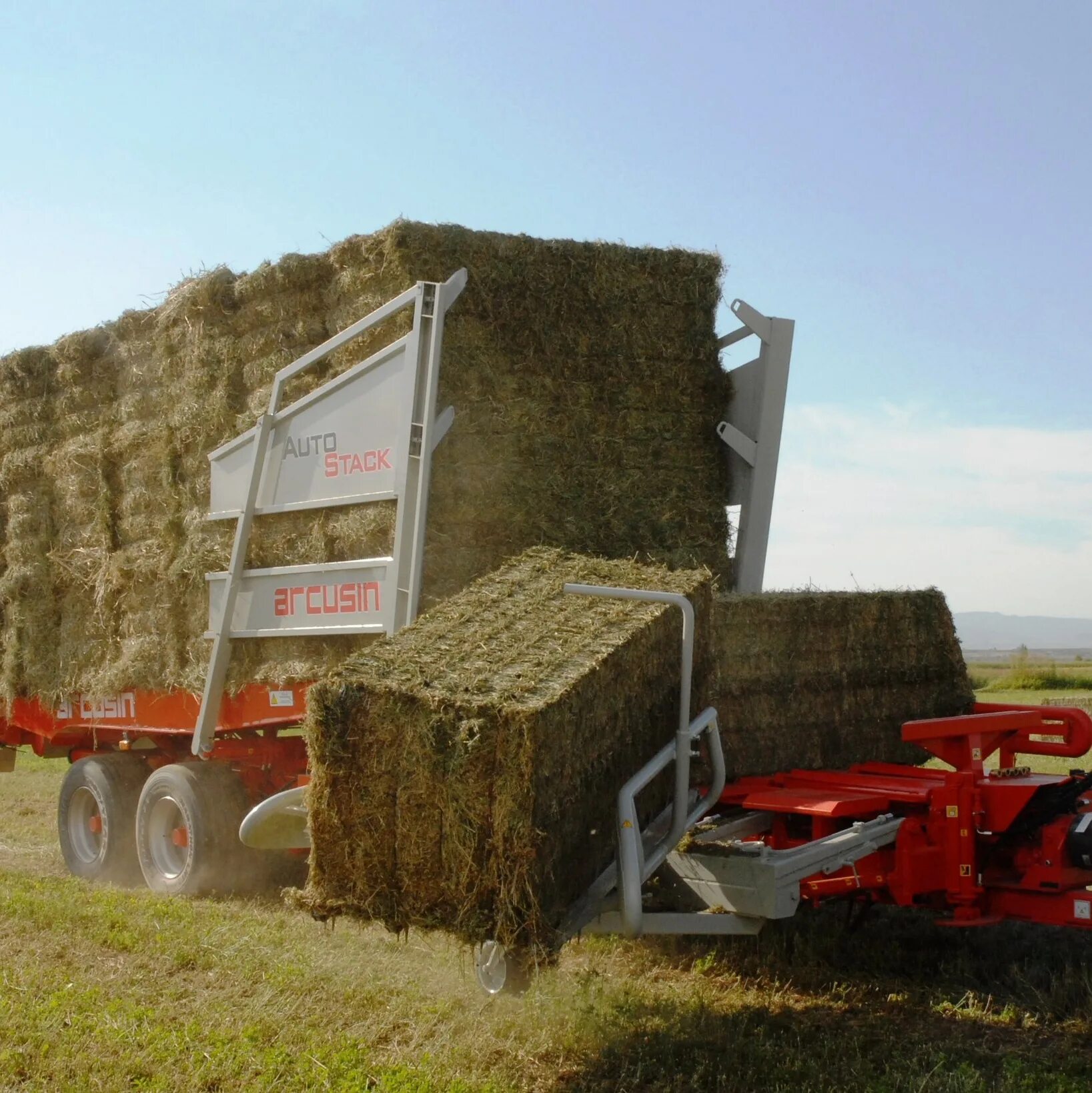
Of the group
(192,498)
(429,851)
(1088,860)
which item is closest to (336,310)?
(192,498)

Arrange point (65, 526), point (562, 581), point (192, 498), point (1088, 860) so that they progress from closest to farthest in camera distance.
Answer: point (1088, 860), point (562, 581), point (192, 498), point (65, 526)

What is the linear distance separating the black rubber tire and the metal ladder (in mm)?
1775

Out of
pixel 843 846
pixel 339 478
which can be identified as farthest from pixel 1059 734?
pixel 339 478

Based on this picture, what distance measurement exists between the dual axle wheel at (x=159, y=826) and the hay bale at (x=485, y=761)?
3.65m

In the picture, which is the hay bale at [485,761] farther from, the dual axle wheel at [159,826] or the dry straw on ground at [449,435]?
the dual axle wheel at [159,826]

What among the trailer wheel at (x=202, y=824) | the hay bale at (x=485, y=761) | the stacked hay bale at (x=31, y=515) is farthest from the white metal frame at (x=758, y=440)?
the stacked hay bale at (x=31, y=515)

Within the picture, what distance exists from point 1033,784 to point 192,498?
5.39 metres

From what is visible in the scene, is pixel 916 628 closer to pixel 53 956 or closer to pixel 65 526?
pixel 53 956

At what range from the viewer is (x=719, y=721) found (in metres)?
6.22

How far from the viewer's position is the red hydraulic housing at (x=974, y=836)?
5.30 m

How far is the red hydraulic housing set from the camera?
5.30m

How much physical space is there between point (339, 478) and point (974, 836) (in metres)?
3.76

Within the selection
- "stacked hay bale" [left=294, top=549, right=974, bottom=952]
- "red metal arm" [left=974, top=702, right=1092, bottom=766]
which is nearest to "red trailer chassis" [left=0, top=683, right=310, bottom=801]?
"stacked hay bale" [left=294, top=549, right=974, bottom=952]

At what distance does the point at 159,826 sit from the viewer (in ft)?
29.6
